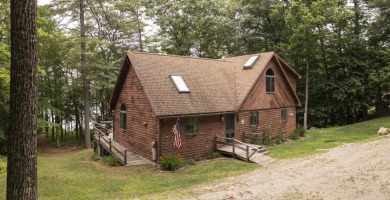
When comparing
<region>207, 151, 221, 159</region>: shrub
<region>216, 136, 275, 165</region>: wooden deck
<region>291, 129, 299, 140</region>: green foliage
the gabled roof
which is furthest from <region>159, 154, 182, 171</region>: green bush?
<region>291, 129, 299, 140</region>: green foliage

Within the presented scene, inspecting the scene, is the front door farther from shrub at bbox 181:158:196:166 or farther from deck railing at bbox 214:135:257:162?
shrub at bbox 181:158:196:166

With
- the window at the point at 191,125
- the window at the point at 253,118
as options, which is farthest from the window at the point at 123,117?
the window at the point at 253,118

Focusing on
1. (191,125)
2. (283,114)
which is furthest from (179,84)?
(283,114)

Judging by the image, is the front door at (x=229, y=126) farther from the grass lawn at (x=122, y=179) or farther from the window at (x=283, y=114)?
the window at (x=283, y=114)

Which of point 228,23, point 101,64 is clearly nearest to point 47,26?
point 101,64

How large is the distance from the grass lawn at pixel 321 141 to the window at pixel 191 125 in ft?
16.2

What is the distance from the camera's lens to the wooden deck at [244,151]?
16594 millimetres

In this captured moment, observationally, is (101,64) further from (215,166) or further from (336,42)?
(336,42)

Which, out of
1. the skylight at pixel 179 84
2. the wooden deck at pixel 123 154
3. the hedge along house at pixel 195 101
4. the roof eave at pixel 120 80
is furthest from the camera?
the roof eave at pixel 120 80

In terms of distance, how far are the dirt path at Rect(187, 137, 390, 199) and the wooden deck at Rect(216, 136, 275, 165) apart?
94cm

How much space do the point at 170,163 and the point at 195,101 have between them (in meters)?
4.64

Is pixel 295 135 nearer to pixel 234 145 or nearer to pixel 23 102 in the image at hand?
pixel 234 145

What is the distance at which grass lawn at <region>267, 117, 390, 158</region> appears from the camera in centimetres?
1819

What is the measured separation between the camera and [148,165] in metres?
16.5
